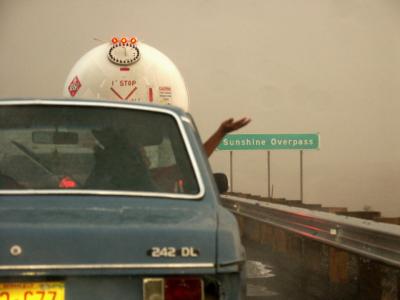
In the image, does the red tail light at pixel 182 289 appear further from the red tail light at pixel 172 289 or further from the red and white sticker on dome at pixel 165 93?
the red and white sticker on dome at pixel 165 93

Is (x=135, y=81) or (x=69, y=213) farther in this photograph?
(x=135, y=81)

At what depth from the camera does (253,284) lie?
30.9 ft

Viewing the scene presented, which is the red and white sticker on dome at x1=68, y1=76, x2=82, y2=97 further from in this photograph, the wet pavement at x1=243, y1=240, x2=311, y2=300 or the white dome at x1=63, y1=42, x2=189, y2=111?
the wet pavement at x1=243, y1=240, x2=311, y2=300

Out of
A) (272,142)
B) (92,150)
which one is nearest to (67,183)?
(92,150)

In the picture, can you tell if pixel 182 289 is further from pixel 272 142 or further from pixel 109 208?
pixel 272 142

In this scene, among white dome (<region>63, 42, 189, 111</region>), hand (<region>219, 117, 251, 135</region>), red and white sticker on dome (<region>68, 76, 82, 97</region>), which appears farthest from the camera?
red and white sticker on dome (<region>68, 76, 82, 97</region>)

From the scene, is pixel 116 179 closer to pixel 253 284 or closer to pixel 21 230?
pixel 21 230

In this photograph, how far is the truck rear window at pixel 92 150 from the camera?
414cm

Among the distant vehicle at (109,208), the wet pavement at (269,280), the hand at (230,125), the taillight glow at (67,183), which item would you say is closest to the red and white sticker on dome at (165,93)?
the wet pavement at (269,280)

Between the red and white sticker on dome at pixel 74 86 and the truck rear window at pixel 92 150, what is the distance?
642 cm

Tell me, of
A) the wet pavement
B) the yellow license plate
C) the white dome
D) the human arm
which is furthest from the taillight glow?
the white dome

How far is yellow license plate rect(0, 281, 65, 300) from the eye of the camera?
140 inches

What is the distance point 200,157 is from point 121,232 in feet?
2.50

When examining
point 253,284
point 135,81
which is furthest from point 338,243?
point 135,81
